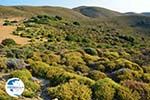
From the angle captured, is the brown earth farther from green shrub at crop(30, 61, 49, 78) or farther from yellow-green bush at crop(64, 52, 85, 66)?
green shrub at crop(30, 61, 49, 78)

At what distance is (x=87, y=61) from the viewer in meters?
31.3

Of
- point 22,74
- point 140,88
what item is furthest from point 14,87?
point 140,88

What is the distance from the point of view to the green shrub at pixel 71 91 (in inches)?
771

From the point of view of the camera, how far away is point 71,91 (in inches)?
789

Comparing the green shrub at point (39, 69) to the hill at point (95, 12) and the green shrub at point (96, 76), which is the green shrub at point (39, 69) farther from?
the hill at point (95, 12)

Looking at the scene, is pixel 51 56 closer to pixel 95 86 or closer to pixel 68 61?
pixel 68 61

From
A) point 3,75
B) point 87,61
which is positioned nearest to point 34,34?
point 87,61

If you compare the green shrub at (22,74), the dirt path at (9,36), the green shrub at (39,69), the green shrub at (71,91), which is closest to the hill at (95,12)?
the dirt path at (9,36)

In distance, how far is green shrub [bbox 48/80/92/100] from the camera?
1959 cm

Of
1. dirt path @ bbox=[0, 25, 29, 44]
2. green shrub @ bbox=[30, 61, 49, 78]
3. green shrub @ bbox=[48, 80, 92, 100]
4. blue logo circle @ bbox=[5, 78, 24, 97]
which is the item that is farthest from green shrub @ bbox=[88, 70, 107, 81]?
dirt path @ bbox=[0, 25, 29, 44]

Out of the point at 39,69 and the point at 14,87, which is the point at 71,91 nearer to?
the point at 39,69

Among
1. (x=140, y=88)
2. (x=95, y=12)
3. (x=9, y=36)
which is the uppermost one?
(x=140, y=88)

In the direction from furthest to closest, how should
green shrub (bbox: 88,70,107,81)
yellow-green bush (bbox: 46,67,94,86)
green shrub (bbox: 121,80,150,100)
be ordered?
green shrub (bbox: 88,70,107,81) → yellow-green bush (bbox: 46,67,94,86) → green shrub (bbox: 121,80,150,100)

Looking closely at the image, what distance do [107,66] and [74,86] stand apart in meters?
7.98
